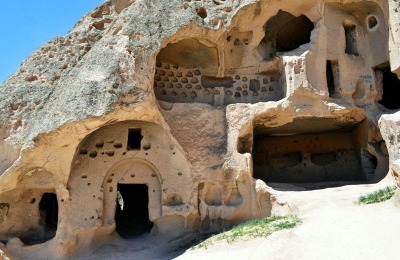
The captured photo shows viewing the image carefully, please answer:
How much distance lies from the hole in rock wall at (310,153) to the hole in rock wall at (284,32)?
8.36 ft

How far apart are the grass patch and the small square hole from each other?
3427mm

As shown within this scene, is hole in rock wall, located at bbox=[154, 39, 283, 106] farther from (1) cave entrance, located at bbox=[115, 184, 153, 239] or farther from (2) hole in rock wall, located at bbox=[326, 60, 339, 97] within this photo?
(1) cave entrance, located at bbox=[115, 184, 153, 239]

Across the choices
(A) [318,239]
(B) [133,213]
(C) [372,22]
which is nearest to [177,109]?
(B) [133,213]

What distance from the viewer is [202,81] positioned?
38.1 feet

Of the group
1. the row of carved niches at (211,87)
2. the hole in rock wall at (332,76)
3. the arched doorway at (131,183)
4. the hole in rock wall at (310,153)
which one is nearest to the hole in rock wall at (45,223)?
the arched doorway at (131,183)

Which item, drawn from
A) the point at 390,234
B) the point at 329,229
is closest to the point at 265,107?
the point at 329,229

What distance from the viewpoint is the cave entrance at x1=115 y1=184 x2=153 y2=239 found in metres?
11.2

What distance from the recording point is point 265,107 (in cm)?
1042

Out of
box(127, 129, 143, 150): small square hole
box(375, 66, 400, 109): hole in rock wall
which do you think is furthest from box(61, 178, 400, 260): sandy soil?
box(375, 66, 400, 109): hole in rock wall

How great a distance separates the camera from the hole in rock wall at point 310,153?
11914mm

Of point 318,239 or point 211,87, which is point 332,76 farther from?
point 318,239

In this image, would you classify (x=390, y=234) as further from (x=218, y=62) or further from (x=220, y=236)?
(x=218, y=62)

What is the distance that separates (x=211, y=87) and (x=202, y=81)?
32 centimetres

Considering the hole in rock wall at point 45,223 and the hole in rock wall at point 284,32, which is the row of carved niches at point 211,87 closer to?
the hole in rock wall at point 284,32
